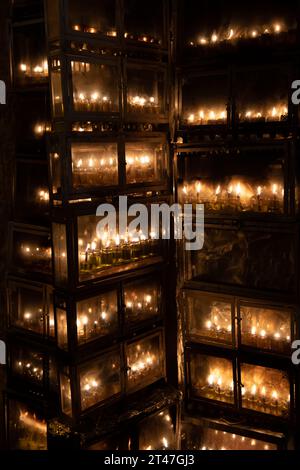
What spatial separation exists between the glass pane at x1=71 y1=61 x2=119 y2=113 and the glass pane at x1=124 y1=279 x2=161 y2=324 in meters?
1.35

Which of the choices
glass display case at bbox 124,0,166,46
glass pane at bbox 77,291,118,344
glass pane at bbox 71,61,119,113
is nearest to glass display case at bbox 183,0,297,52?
glass display case at bbox 124,0,166,46

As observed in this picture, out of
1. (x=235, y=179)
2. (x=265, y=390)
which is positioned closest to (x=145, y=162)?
(x=235, y=179)

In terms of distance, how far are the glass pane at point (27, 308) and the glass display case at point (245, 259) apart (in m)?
1.21

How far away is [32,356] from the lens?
4551 millimetres

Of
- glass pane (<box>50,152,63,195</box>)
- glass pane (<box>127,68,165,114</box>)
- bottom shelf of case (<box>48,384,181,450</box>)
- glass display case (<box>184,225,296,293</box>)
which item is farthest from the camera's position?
glass pane (<box>127,68,165,114</box>)

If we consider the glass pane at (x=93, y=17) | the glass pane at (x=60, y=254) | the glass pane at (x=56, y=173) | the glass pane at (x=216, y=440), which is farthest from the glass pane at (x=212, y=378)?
the glass pane at (x=93, y=17)

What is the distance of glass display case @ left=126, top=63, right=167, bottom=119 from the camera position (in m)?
4.21

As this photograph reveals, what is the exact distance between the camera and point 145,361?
15.0 feet

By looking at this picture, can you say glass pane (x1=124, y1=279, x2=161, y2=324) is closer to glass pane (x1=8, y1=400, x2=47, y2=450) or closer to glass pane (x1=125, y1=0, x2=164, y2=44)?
glass pane (x1=8, y1=400, x2=47, y2=450)

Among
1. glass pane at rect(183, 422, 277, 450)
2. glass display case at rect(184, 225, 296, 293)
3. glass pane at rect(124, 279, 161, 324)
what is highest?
glass display case at rect(184, 225, 296, 293)

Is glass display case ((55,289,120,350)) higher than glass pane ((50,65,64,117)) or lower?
lower

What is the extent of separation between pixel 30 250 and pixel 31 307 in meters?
0.46

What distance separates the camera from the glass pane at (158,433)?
434 centimetres

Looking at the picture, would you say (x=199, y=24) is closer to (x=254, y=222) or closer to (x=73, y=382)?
(x=254, y=222)
